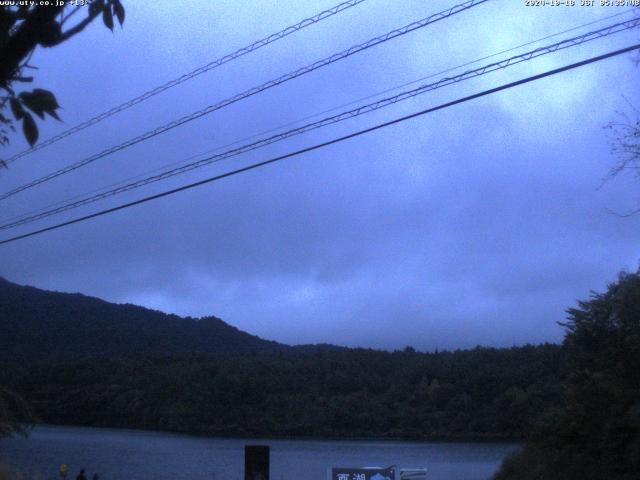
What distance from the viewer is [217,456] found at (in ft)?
104

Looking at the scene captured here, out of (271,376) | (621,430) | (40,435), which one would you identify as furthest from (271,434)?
(621,430)

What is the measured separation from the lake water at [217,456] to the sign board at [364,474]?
352 inches

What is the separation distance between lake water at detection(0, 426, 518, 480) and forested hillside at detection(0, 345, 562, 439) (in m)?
2.78

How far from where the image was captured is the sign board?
1493 cm

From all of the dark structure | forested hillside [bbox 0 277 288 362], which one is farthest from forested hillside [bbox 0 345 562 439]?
the dark structure

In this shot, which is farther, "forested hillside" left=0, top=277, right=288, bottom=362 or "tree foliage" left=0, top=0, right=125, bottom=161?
"forested hillside" left=0, top=277, right=288, bottom=362

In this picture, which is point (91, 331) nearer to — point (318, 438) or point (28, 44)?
point (318, 438)

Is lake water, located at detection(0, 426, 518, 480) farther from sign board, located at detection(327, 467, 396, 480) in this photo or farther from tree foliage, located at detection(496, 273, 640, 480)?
sign board, located at detection(327, 467, 396, 480)

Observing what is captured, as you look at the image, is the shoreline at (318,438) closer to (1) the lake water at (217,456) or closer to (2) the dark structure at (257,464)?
(1) the lake water at (217,456)

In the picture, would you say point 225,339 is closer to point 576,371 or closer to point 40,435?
point 40,435

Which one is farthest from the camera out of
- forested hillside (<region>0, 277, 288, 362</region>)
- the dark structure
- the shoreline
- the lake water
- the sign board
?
forested hillside (<region>0, 277, 288, 362</region>)

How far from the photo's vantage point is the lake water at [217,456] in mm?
27391

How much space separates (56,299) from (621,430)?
45.4 m

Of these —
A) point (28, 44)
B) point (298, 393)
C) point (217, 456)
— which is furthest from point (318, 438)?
point (28, 44)
